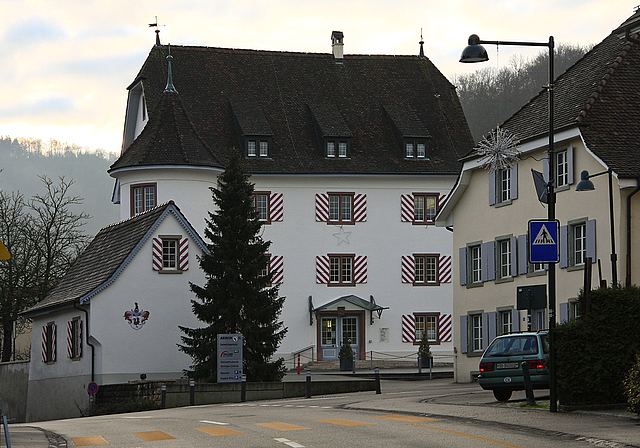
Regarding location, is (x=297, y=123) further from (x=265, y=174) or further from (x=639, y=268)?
(x=639, y=268)

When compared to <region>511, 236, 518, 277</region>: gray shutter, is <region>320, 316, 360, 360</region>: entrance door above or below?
below

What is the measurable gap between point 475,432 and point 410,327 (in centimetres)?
3950

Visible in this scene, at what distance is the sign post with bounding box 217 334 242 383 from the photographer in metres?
33.2

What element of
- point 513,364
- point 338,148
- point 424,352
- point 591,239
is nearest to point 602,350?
point 513,364

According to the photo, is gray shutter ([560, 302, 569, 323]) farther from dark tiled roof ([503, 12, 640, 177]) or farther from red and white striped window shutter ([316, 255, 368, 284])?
red and white striped window shutter ([316, 255, 368, 284])

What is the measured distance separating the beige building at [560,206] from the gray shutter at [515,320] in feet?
0.11

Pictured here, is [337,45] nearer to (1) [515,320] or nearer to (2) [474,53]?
(1) [515,320]

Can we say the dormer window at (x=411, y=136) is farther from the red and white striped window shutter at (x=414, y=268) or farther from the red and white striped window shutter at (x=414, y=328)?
the red and white striped window shutter at (x=414, y=328)

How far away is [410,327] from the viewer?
55.1 metres

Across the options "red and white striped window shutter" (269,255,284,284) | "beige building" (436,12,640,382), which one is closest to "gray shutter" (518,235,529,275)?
"beige building" (436,12,640,382)

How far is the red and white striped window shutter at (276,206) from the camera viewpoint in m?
54.2

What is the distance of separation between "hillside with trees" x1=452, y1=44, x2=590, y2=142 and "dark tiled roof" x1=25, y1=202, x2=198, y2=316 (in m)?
46.2

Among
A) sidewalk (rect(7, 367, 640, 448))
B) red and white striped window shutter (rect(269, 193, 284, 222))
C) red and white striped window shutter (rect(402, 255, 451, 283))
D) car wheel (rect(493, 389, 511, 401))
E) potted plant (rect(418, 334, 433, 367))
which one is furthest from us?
red and white striped window shutter (rect(402, 255, 451, 283))

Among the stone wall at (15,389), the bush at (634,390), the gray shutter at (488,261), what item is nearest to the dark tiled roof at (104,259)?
the stone wall at (15,389)
